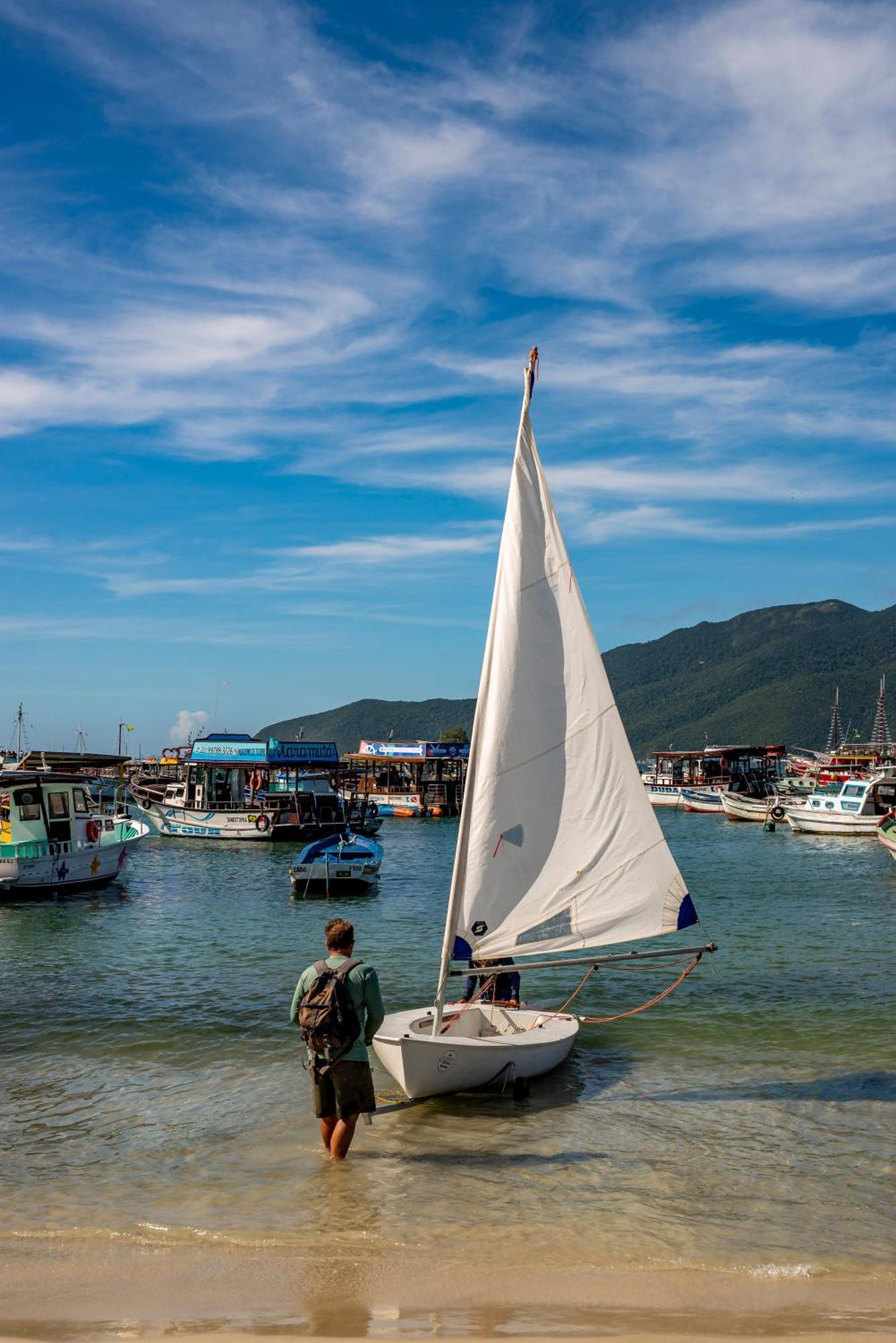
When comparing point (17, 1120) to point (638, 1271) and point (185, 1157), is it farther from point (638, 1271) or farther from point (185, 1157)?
point (638, 1271)

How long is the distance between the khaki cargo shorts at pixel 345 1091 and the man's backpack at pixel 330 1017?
0.14 m

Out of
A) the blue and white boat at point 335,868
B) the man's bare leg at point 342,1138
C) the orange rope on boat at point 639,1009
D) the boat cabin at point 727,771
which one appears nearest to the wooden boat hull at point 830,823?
the boat cabin at point 727,771

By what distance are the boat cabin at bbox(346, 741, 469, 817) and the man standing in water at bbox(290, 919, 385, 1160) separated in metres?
75.6

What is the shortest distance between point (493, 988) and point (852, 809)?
53.1m

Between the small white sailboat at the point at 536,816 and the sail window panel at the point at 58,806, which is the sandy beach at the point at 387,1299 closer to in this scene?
the small white sailboat at the point at 536,816

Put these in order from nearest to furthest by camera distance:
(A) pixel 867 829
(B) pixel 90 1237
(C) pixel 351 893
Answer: (B) pixel 90 1237 < (C) pixel 351 893 < (A) pixel 867 829

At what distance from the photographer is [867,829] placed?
60.5m

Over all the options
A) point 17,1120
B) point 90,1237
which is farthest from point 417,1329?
point 17,1120

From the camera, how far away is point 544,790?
12.2m

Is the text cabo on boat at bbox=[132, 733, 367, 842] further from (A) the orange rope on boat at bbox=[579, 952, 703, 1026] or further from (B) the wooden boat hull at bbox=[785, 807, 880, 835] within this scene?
(A) the orange rope on boat at bbox=[579, 952, 703, 1026]

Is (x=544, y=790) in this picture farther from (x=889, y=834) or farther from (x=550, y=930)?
(x=889, y=834)

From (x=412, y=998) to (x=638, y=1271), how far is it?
11321 mm

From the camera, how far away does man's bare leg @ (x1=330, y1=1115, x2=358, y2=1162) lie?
988cm

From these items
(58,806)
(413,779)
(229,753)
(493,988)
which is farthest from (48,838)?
(413,779)
